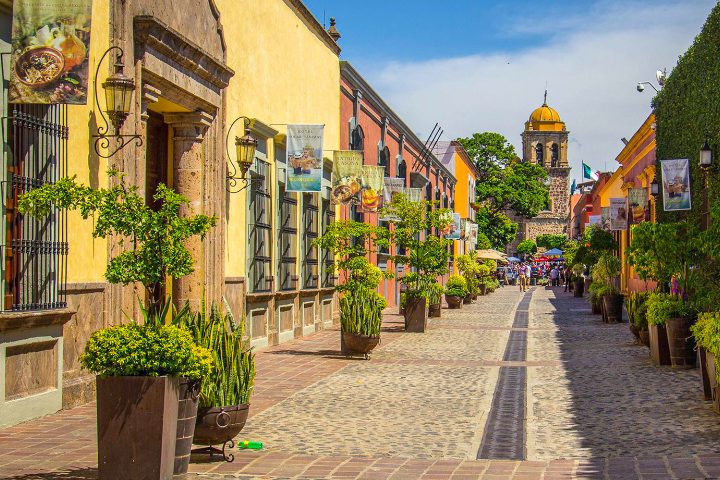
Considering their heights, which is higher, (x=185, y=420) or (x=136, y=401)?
(x=136, y=401)

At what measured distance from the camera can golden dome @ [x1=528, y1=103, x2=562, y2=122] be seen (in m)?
116

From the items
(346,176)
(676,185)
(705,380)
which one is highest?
(346,176)

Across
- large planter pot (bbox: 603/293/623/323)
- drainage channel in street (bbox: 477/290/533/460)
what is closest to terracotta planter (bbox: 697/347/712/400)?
drainage channel in street (bbox: 477/290/533/460)

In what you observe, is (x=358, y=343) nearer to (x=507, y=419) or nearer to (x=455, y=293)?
(x=507, y=419)

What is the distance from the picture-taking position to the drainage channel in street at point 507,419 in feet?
27.3

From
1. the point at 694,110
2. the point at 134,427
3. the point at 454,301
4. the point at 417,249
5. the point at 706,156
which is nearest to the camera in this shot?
the point at 134,427

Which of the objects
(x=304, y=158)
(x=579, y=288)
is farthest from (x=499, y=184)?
(x=304, y=158)

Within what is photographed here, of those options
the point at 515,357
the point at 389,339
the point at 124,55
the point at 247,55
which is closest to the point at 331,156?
the point at 389,339

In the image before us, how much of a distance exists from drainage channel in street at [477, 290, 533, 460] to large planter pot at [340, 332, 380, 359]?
84.1 inches

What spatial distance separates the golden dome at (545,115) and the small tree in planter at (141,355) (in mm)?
111230

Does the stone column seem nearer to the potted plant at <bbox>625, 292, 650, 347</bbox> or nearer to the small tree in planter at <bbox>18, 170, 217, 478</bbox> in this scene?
the potted plant at <bbox>625, 292, 650, 347</bbox>

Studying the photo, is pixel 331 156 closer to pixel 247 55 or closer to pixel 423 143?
pixel 247 55

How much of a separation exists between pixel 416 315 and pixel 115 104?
13.0 metres

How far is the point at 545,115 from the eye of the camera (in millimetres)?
116188
